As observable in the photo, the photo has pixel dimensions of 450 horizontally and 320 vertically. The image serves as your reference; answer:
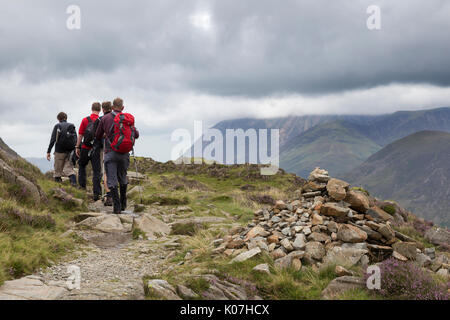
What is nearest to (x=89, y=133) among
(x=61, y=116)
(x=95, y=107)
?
(x=95, y=107)

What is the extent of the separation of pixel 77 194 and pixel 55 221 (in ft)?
16.5

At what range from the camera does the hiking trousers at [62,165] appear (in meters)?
16.9

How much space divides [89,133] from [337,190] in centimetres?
1082

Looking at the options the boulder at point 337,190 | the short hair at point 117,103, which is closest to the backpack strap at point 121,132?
the short hair at point 117,103

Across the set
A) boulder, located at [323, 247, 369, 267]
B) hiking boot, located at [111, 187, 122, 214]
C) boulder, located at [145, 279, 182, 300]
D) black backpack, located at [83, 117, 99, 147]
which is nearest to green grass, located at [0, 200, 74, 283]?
hiking boot, located at [111, 187, 122, 214]

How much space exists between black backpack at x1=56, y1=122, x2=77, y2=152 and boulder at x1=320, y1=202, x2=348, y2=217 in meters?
12.3

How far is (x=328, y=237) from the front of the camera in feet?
30.7

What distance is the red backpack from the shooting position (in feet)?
39.9

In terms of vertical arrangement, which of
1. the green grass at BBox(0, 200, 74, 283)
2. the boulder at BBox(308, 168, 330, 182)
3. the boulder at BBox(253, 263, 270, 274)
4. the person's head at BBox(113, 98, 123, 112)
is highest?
the person's head at BBox(113, 98, 123, 112)

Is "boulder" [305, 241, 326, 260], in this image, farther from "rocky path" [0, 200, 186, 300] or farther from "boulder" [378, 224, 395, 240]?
"rocky path" [0, 200, 186, 300]

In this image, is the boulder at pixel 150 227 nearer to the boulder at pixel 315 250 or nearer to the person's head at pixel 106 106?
the person's head at pixel 106 106

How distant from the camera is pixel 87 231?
36.0 ft
